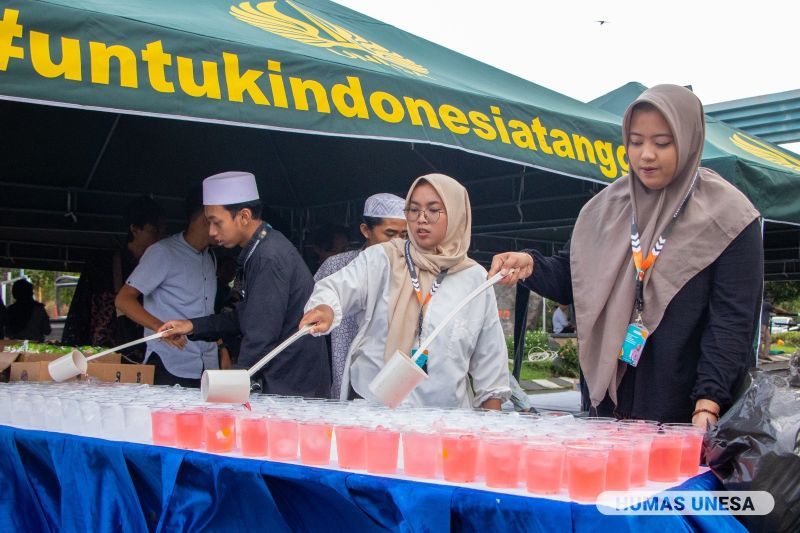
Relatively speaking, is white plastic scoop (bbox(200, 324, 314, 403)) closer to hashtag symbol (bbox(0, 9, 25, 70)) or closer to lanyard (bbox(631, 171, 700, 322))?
lanyard (bbox(631, 171, 700, 322))

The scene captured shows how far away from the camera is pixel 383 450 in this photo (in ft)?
5.62

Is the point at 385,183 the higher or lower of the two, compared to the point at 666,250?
higher

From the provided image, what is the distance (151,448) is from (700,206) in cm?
163

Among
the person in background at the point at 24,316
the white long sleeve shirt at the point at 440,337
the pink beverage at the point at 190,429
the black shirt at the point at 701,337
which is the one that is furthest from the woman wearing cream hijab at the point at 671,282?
the person in background at the point at 24,316

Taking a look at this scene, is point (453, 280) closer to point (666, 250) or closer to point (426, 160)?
point (666, 250)

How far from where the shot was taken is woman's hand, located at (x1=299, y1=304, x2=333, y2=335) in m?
2.38

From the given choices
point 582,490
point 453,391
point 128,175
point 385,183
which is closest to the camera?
point 582,490

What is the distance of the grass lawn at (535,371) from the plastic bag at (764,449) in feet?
46.0

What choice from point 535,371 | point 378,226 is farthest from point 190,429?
point 535,371

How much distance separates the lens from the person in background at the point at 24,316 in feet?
28.1

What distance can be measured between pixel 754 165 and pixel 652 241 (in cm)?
307

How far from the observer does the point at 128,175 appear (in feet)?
17.5

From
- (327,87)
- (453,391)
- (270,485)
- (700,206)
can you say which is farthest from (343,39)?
(270,485)

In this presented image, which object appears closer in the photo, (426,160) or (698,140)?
(698,140)
